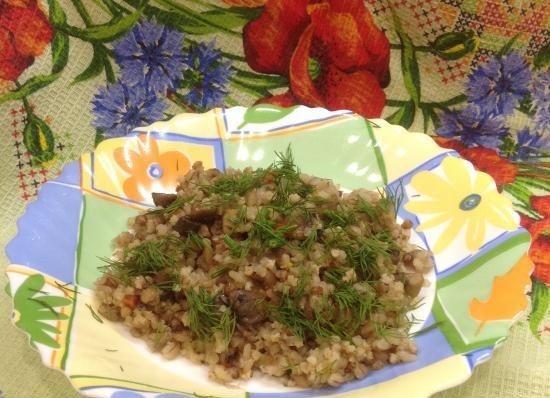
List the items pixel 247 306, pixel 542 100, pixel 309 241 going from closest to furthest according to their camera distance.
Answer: pixel 247 306
pixel 309 241
pixel 542 100

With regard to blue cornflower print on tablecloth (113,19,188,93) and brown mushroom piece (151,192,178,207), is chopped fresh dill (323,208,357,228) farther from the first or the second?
blue cornflower print on tablecloth (113,19,188,93)

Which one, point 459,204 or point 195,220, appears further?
point 459,204

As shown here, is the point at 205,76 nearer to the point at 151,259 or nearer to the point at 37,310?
the point at 151,259

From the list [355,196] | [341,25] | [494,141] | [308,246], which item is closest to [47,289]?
[308,246]

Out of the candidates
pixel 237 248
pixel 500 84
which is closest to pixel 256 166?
pixel 237 248

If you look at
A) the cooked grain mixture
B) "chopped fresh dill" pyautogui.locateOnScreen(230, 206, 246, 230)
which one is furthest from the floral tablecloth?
"chopped fresh dill" pyautogui.locateOnScreen(230, 206, 246, 230)

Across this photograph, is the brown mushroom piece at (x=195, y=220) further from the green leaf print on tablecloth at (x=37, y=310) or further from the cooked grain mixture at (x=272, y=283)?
the green leaf print on tablecloth at (x=37, y=310)
